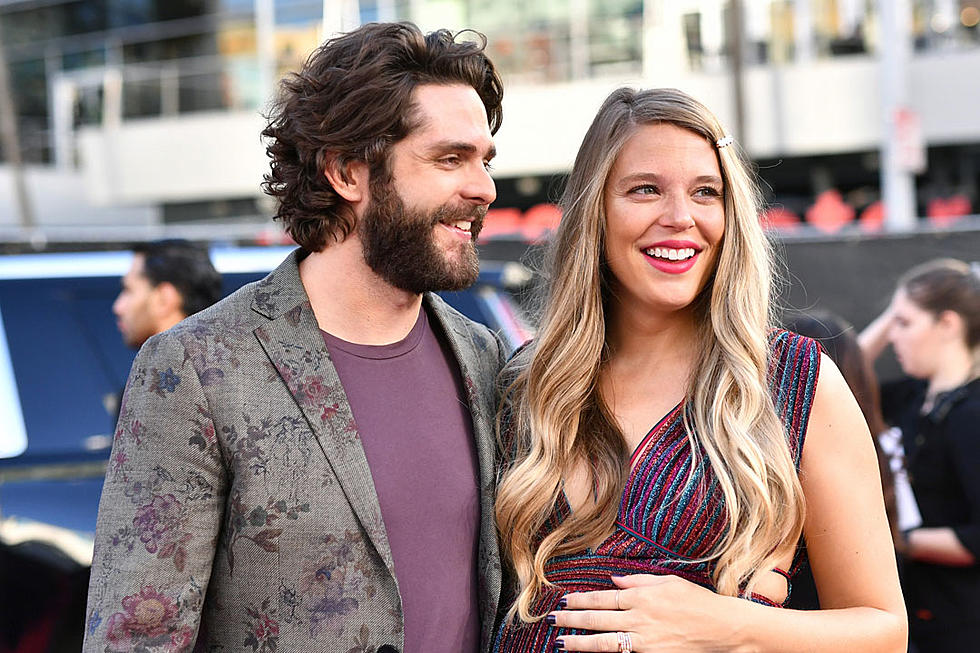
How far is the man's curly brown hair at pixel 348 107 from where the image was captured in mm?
2449

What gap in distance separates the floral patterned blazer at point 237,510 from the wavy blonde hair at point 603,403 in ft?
1.42

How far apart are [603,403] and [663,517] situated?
0.36 meters

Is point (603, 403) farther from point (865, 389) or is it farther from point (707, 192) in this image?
point (865, 389)

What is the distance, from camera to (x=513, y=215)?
16.1 m

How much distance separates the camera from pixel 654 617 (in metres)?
2.30

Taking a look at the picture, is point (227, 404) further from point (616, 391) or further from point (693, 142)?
point (693, 142)

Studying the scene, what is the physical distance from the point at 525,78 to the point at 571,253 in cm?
1349

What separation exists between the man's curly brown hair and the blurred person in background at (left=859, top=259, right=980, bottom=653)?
109 inches

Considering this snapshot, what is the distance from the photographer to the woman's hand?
90.0 inches

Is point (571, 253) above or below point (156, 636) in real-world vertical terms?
above

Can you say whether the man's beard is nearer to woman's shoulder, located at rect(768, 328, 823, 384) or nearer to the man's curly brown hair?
the man's curly brown hair

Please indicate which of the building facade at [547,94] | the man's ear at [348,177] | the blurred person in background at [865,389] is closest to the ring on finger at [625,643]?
the man's ear at [348,177]

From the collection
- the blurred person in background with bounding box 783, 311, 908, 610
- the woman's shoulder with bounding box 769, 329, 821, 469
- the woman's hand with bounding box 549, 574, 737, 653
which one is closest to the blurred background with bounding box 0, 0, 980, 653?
the blurred person in background with bounding box 783, 311, 908, 610

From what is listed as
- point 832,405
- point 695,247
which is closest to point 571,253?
point 695,247
